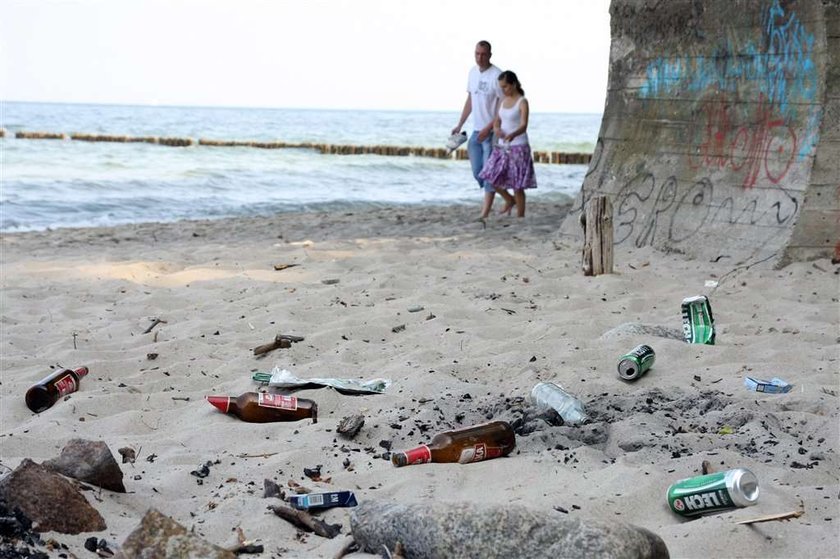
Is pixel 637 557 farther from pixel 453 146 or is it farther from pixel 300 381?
pixel 453 146

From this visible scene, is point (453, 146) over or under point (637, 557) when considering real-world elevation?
over

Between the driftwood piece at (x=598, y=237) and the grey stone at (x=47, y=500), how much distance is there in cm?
443

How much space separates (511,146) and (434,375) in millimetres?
5960

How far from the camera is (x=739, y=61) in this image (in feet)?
23.3

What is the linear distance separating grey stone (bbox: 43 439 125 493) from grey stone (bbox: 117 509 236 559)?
0.76 metres

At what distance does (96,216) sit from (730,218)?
8528 millimetres

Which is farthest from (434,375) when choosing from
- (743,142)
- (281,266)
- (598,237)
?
(743,142)

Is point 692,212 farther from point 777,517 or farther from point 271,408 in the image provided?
point 777,517

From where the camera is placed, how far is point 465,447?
125 inches

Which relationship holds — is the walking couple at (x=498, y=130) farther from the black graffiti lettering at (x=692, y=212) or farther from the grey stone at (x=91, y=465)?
the grey stone at (x=91, y=465)

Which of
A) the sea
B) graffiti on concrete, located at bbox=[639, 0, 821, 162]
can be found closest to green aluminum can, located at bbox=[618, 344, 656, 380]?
graffiti on concrete, located at bbox=[639, 0, 821, 162]

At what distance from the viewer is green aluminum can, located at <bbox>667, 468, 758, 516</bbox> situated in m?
2.56

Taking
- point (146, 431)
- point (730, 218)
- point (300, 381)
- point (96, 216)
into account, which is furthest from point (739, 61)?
point (96, 216)

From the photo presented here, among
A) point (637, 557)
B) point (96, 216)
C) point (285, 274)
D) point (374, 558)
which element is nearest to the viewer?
point (637, 557)
